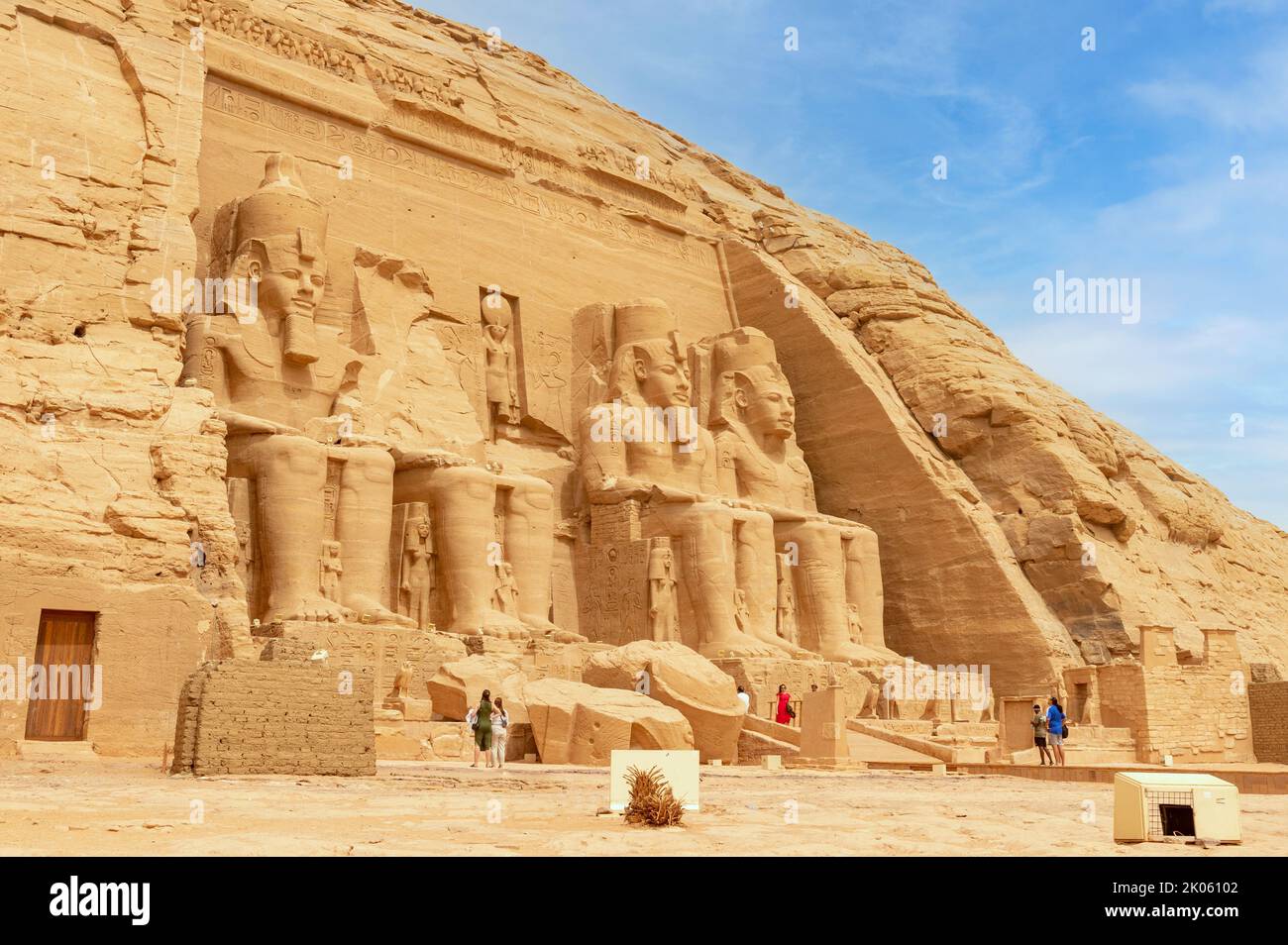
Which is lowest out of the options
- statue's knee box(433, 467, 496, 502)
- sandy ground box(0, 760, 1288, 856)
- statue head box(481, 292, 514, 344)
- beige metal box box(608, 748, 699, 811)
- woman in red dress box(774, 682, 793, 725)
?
sandy ground box(0, 760, 1288, 856)

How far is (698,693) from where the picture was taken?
11.2m

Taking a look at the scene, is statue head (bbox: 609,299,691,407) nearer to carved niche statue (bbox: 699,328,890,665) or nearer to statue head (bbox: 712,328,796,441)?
statue head (bbox: 712,328,796,441)

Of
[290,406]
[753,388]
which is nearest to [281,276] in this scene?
[290,406]

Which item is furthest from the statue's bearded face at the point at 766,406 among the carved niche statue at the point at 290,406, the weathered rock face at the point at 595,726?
the weathered rock face at the point at 595,726

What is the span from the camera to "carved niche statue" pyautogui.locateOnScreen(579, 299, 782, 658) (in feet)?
50.0

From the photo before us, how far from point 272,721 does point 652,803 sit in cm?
295

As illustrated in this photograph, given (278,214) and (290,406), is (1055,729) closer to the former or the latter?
(290,406)

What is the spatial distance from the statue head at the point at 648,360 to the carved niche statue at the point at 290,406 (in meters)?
3.56

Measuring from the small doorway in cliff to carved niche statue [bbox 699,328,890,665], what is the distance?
862cm

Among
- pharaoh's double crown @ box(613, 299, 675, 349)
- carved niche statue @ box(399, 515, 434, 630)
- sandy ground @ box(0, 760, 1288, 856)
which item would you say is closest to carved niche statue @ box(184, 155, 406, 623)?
carved niche statue @ box(399, 515, 434, 630)

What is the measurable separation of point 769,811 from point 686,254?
47.7 ft

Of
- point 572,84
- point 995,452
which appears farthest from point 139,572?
point 572,84

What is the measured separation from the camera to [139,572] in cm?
901

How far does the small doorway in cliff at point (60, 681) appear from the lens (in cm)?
845
